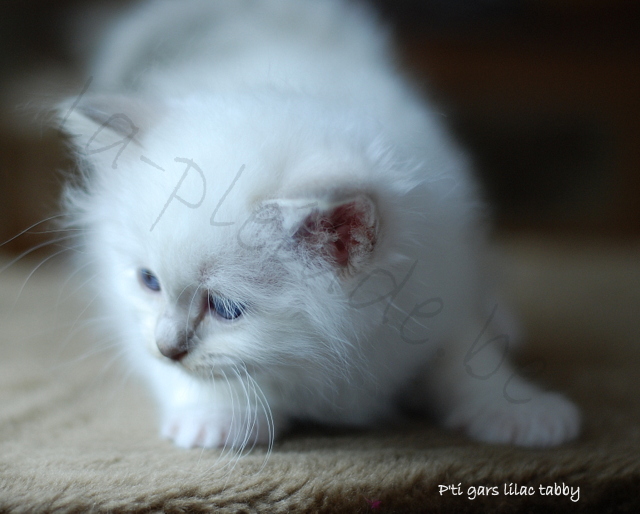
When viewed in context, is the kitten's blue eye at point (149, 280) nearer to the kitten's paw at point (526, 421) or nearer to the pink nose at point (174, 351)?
the pink nose at point (174, 351)

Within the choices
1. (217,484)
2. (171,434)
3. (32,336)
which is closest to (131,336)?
(171,434)

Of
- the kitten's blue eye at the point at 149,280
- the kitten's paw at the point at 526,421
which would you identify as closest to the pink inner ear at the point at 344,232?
the kitten's blue eye at the point at 149,280

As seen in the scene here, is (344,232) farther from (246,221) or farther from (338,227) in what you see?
(246,221)

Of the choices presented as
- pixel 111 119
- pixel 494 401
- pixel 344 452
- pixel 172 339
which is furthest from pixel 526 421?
pixel 111 119

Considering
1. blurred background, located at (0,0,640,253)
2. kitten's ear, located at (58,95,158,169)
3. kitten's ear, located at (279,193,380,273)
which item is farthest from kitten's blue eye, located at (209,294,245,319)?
blurred background, located at (0,0,640,253)

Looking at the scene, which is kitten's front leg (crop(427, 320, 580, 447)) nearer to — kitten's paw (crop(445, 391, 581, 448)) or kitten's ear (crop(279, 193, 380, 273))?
kitten's paw (crop(445, 391, 581, 448))

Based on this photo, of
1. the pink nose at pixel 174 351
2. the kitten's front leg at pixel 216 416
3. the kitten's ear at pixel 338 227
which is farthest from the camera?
the kitten's front leg at pixel 216 416

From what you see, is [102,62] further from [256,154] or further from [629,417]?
[629,417]
